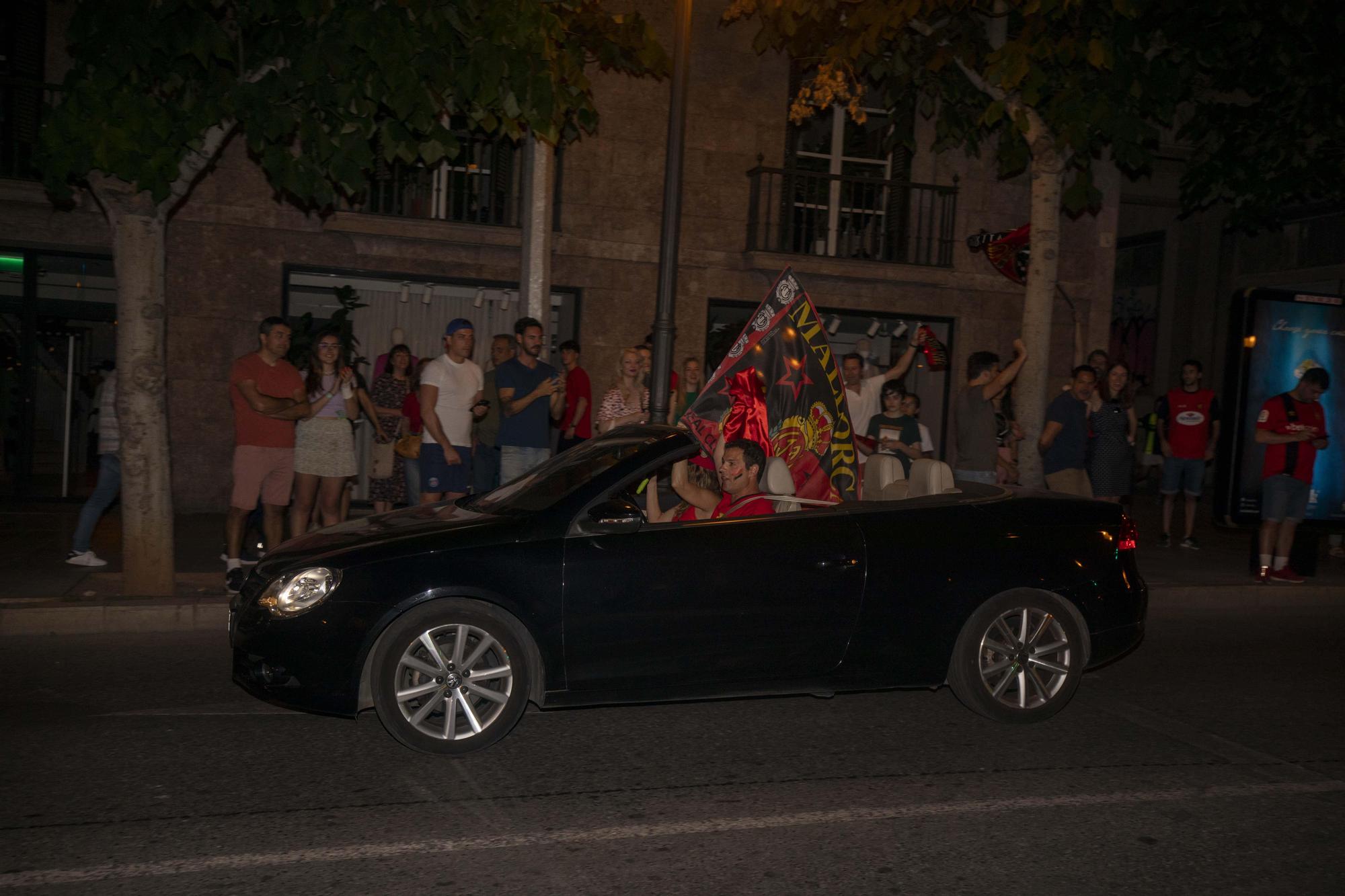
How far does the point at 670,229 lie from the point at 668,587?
17.7 feet

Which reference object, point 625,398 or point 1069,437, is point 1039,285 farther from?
point 625,398

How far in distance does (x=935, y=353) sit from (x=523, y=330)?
3755 mm

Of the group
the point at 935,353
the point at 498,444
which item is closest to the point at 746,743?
the point at 498,444

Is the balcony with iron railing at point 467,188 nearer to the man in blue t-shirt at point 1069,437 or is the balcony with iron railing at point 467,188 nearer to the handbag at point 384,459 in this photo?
the handbag at point 384,459

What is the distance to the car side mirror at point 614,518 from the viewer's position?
5.14 m

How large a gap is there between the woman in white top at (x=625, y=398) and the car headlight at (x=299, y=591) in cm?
539

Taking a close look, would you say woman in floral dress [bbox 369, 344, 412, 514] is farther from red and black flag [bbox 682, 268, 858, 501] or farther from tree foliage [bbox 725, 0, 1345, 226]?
tree foliage [bbox 725, 0, 1345, 226]

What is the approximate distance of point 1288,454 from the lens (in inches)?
405

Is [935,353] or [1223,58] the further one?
[1223,58]

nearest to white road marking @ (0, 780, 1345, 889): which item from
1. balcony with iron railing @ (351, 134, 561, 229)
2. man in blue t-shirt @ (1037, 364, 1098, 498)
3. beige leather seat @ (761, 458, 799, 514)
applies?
beige leather seat @ (761, 458, 799, 514)

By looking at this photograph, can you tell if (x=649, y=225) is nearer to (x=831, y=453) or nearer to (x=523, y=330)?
(x=523, y=330)

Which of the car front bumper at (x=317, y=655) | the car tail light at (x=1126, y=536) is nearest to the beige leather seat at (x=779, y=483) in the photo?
the car tail light at (x=1126, y=536)

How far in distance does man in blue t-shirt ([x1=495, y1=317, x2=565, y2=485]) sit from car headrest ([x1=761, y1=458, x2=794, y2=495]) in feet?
12.0

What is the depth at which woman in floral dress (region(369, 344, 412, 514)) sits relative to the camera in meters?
10.6
